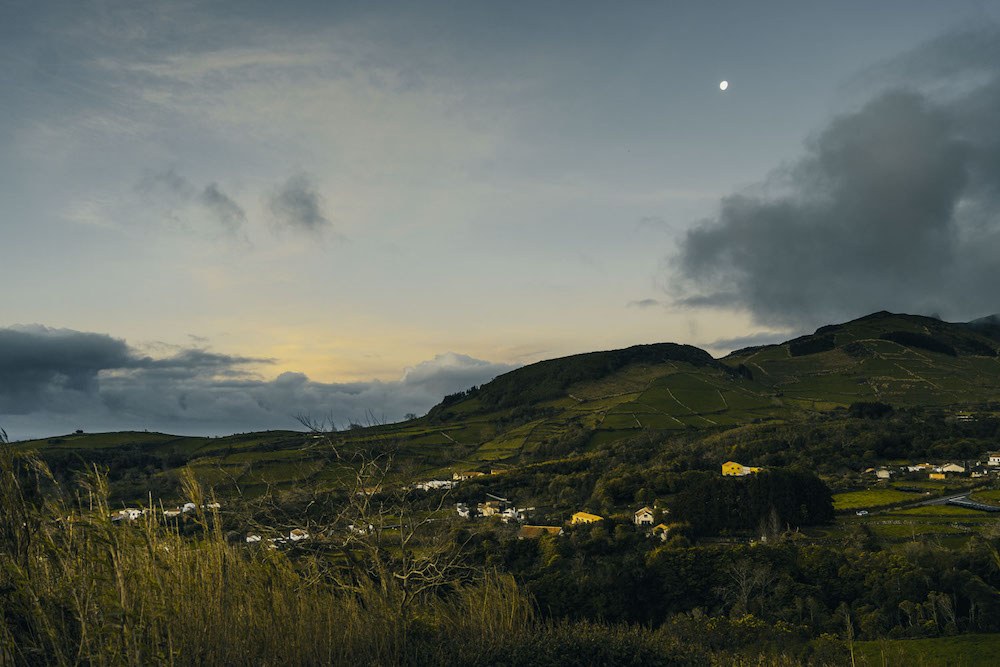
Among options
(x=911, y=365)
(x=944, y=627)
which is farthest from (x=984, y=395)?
(x=944, y=627)

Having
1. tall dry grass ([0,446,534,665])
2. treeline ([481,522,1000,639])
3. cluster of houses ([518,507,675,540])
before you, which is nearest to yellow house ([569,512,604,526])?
cluster of houses ([518,507,675,540])

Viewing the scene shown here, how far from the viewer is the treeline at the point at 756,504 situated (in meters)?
57.2

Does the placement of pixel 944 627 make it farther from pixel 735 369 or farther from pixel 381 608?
pixel 735 369

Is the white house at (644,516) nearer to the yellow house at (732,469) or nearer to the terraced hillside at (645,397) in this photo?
the yellow house at (732,469)

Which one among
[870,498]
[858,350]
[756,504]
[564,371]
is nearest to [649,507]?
[756,504]

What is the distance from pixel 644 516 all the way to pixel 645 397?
66.9 meters

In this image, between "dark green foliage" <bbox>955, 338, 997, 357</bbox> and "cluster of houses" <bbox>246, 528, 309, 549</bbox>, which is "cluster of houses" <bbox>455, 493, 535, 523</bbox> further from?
"dark green foliage" <bbox>955, 338, 997, 357</bbox>

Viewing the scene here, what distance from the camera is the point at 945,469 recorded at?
235ft

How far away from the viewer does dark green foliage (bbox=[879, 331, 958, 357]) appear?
17062 centimetres

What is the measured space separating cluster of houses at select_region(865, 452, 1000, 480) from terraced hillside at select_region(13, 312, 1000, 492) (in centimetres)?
3176

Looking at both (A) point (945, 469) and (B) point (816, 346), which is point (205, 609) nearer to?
(A) point (945, 469)

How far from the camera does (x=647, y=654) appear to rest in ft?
23.0

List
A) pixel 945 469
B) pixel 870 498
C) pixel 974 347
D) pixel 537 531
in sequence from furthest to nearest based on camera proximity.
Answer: pixel 974 347 < pixel 945 469 < pixel 870 498 < pixel 537 531

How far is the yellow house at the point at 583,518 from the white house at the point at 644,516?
387 cm
